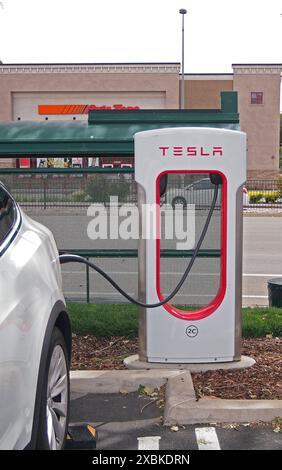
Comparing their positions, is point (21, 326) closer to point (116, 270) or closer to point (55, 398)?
point (55, 398)

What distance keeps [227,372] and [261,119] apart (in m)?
40.7

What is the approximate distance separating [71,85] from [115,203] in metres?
35.9

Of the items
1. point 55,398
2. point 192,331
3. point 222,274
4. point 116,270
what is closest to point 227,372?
point 192,331

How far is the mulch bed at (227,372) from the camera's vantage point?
14.5 feet

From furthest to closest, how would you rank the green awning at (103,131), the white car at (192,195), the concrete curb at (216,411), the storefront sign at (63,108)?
the storefront sign at (63,108)
the green awning at (103,131)
the white car at (192,195)
the concrete curb at (216,411)

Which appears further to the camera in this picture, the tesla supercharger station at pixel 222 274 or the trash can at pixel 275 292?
the trash can at pixel 275 292

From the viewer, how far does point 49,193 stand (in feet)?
20.4

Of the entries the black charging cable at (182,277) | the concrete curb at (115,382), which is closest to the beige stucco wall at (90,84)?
the black charging cable at (182,277)

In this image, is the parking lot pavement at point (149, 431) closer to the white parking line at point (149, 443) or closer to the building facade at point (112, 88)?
the white parking line at point (149, 443)

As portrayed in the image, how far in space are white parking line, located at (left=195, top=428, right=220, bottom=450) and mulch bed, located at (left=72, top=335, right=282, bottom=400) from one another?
1.50 ft

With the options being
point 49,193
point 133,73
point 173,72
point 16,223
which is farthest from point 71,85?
point 16,223

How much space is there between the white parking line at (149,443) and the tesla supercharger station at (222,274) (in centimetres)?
108

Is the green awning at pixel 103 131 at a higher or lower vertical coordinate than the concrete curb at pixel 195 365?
higher
